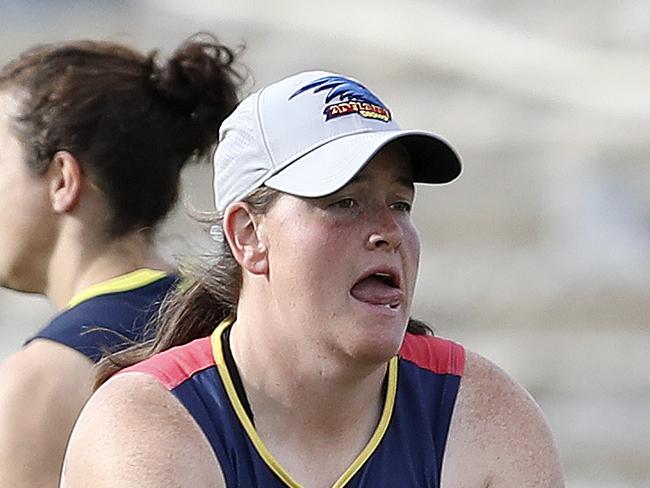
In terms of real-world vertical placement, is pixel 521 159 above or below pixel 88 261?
above

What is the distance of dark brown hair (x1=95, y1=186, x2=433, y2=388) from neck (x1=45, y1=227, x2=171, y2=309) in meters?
0.24

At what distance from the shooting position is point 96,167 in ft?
7.75

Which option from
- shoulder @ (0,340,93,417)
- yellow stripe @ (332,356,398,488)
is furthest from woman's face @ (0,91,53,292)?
yellow stripe @ (332,356,398,488)

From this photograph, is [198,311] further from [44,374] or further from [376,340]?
[376,340]

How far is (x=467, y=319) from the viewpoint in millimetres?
5484

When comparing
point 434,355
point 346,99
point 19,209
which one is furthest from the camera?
point 19,209

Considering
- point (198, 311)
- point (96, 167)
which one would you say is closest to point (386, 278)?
point (198, 311)

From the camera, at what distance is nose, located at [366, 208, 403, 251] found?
1.84 meters

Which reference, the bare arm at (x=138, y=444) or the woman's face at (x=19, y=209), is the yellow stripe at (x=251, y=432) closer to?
the bare arm at (x=138, y=444)

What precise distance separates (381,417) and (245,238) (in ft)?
1.00

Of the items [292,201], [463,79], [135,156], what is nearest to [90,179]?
[135,156]

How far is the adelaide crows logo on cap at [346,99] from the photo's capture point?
1.91m

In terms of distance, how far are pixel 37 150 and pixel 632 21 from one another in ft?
14.7

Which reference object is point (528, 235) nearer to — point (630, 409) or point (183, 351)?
point (630, 409)
